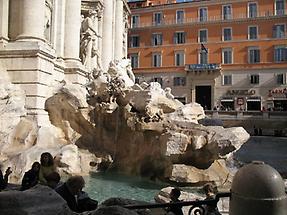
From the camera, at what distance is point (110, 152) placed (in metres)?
10.5

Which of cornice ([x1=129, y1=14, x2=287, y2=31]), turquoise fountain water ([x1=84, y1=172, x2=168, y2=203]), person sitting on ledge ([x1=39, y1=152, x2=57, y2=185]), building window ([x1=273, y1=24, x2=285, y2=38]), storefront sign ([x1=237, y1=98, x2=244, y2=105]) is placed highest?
cornice ([x1=129, y1=14, x2=287, y2=31])

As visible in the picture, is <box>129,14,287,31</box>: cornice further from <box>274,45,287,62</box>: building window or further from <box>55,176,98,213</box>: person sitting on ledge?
<box>55,176,98,213</box>: person sitting on ledge

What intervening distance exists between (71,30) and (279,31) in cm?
2338

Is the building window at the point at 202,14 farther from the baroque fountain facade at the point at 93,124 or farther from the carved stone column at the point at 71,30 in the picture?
the baroque fountain facade at the point at 93,124

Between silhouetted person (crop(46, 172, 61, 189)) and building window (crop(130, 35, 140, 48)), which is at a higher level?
building window (crop(130, 35, 140, 48))

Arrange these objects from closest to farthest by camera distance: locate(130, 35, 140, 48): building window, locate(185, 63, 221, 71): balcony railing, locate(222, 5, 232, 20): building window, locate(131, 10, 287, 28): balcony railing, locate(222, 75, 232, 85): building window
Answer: locate(131, 10, 287, 28): balcony railing
locate(185, 63, 221, 71): balcony railing
locate(222, 75, 232, 85): building window
locate(222, 5, 232, 20): building window
locate(130, 35, 140, 48): building window

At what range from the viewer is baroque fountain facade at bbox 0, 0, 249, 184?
27.5 feet

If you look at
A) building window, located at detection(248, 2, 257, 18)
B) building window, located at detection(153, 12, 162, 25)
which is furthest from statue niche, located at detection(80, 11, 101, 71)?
building window, located at detection(248, 2, 257, 18)

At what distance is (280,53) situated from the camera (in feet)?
106

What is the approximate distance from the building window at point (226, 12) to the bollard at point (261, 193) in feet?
108

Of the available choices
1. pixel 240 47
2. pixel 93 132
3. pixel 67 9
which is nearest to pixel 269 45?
pixel 240 47

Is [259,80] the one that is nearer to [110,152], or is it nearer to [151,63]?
[151,63]

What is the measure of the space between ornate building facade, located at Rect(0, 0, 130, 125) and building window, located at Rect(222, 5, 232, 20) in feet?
50.1

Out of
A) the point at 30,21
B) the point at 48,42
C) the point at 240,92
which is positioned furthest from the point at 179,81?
the point at 30,21
